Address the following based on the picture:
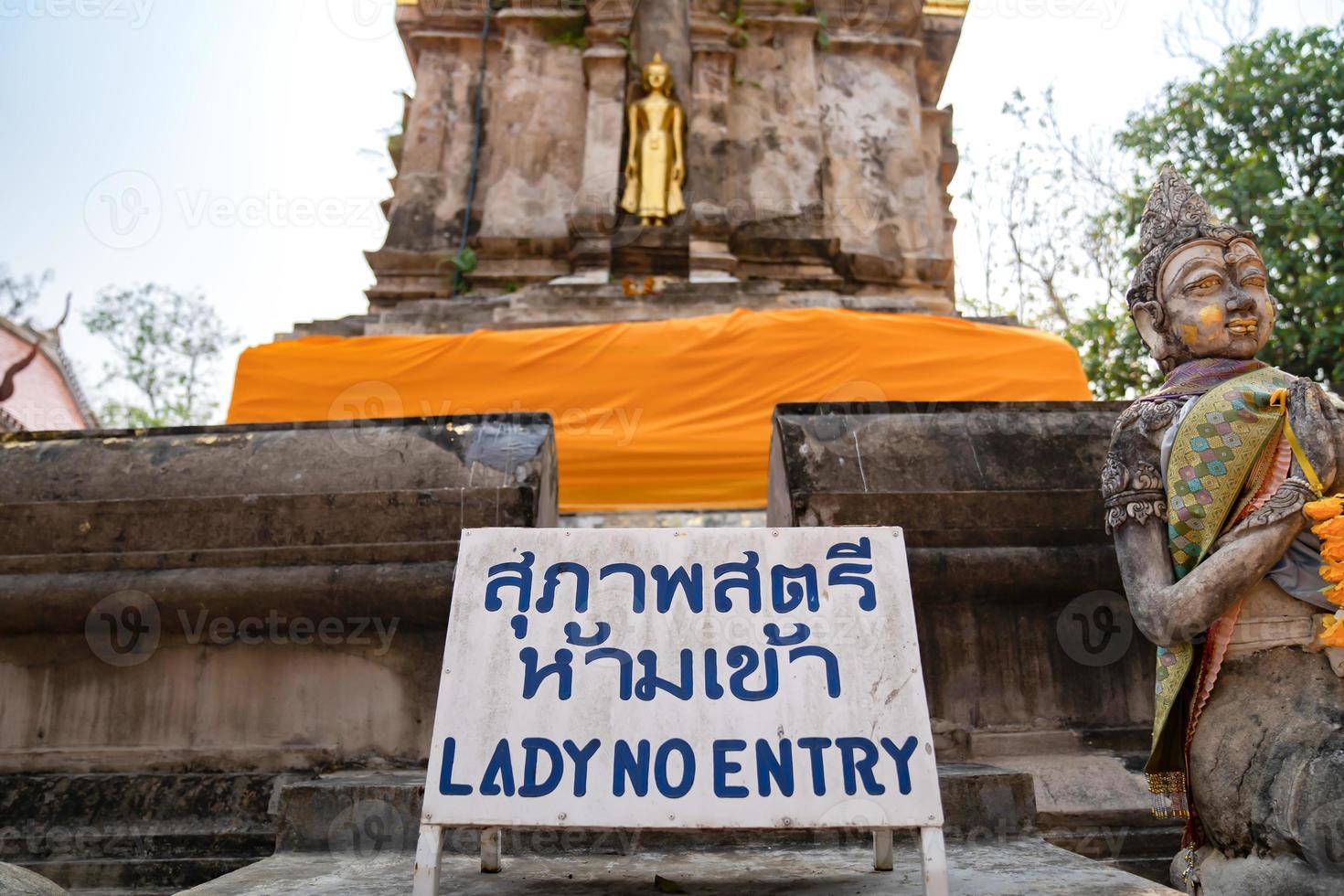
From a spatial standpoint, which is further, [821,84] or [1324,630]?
[821,84]

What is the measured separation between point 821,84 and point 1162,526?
314 inches

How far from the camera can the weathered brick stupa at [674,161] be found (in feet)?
28.4

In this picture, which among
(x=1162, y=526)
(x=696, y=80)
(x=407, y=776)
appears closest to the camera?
(x=1162, y=526)

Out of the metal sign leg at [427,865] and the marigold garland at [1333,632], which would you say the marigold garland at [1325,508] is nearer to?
the marigold garland at [1333,632]

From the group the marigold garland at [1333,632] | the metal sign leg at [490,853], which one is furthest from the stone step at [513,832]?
the marigold garland at [1333,632]

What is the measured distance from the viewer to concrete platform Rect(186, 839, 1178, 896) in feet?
8.09

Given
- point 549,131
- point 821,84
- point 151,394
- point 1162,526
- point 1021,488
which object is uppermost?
point 151,394

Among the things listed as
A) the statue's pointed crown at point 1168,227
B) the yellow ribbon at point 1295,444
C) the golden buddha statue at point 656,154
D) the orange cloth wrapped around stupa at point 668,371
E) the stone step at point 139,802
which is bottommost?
the stone step at point 139,802

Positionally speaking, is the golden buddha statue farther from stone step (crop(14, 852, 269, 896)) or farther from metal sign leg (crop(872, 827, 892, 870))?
metal sign leg (crop(872, 827, 892, 870))

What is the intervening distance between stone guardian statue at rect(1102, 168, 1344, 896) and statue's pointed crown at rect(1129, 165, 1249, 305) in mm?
174

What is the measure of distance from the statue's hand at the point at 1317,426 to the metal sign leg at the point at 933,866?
1203mm

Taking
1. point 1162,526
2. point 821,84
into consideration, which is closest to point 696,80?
point 821,84

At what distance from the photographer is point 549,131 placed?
30.7 ft

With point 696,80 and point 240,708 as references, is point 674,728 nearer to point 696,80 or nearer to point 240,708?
point 240,708
